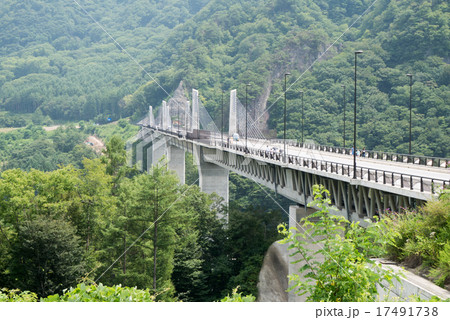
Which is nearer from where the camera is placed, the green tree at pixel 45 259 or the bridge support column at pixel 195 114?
the green tree at pixel 45 259

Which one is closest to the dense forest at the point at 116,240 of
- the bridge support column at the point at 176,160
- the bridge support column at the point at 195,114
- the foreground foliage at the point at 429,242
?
the foreground foliage at the point at 429,242

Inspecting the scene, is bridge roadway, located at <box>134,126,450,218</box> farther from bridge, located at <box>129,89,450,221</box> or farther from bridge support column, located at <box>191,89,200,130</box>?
bridge support column, located at <box>191,89,200,130</box>

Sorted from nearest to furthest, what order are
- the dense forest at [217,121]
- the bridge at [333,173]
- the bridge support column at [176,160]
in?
1. the bridge at [333,173]
2. the dense forest at [217,121]
3. the bridge support column at [176,160]

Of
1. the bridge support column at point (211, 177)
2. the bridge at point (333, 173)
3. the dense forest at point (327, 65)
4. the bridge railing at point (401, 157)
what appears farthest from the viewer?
the dense forest at point (327, 65)

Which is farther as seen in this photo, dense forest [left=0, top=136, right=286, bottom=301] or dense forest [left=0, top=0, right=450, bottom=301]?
dense forest [left=0, top=0, right=450, bottom=301]

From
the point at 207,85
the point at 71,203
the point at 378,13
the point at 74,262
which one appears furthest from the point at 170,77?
the point at 74,262

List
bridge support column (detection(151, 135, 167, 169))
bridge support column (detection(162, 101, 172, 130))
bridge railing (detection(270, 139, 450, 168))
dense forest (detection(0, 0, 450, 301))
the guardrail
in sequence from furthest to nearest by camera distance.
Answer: bridge support column (detection(162, 101, 172, 130))
bridge support column (detection(151, 135, 167, 169))
dense forest (detection(0, 0, 450, 301))
bridge railing (detection(270, 139, 450, 168))
the guardrail

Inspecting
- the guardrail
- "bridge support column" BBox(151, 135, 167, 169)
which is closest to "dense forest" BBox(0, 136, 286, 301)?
the guardrail

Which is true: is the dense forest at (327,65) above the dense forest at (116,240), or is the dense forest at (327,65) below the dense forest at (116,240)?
above

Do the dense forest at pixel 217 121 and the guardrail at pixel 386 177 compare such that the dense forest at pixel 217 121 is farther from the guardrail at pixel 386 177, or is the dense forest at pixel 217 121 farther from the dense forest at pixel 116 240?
the guardrail at pixel 386 177

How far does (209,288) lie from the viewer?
138 ft

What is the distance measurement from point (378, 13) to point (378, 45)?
16.0 meters

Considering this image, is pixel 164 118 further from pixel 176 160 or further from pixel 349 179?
pixel 349 179

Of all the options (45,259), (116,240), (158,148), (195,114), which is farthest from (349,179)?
(158,148)
